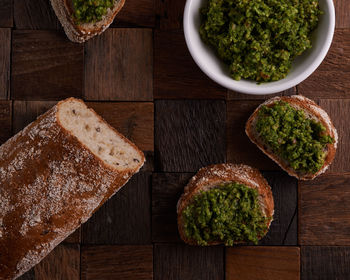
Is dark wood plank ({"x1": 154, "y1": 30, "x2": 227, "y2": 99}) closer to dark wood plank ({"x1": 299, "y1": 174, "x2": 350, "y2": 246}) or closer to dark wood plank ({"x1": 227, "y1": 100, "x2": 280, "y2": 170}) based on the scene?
dark wood plank ({"x1": 227, "y1": 100, "x2": 280, "y2": 170})

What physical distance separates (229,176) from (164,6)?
3.14 ft

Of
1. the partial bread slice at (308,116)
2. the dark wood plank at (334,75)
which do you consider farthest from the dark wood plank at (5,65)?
the dark wood plank at (334,75)

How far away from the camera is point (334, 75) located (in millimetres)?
2312

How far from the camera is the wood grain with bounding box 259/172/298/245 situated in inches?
91.4

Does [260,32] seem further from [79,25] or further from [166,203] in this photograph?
[166,203]

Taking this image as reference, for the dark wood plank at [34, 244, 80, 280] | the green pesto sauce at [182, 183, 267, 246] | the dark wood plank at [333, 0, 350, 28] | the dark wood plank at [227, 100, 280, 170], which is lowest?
the dark wood plank at [34, 244, 80, 280]

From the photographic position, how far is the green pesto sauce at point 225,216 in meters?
2.07

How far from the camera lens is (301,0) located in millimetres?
1904

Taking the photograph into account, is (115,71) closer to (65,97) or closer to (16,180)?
(65,97)

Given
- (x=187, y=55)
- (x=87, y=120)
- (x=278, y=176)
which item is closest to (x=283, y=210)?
(x=278, y=176)

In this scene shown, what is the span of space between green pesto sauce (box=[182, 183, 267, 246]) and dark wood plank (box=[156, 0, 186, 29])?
0.89m

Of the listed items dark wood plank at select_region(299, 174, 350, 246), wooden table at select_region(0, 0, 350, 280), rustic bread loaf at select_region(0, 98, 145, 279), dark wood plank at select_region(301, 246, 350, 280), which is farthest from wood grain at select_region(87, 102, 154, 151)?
dark wood plank at select_region(301, 246, 350, 280)

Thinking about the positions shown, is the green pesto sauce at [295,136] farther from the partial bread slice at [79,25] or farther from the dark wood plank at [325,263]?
the partial bread slice at [79,25]

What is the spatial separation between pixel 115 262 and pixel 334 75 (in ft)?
5.03
